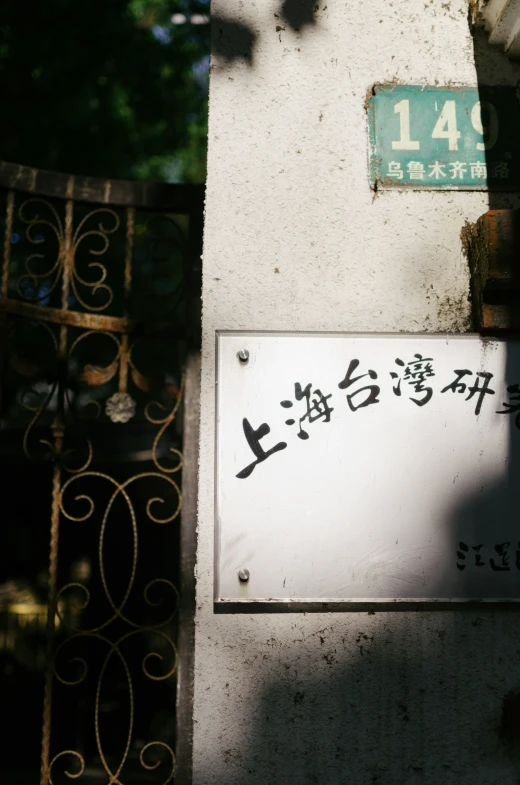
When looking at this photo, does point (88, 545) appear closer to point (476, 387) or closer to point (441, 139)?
point (476, 387)

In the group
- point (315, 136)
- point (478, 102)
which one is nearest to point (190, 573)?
point (315, 136)

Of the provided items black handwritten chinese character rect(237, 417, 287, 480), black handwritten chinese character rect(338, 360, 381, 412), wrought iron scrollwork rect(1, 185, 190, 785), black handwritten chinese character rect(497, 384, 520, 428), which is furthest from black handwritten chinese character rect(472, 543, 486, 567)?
wrought iron scrollwork rect(1, 185, 190, 785)

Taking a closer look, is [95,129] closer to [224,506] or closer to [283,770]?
[224,506]

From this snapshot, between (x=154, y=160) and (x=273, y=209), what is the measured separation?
5.47 m

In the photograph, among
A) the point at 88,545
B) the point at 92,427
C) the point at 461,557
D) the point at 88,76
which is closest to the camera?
the point at 461,557

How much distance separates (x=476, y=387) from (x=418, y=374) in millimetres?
152

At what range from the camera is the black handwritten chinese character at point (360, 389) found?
182cm

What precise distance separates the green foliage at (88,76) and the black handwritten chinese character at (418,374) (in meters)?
3.85

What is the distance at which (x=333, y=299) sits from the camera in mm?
1875

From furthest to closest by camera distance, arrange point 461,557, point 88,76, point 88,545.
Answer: point 88,545 → point 88,76 → point 461,557

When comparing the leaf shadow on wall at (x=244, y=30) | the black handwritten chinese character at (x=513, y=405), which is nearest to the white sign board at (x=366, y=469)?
the black handwritten chinese character at (x=513, y=405)

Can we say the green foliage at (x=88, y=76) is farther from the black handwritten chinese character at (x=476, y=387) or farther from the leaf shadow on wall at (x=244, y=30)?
the black handwritten chinese character at (x=476, y=387)

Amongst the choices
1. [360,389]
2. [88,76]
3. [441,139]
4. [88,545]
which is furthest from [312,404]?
[88,76]

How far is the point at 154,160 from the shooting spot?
275 inches
